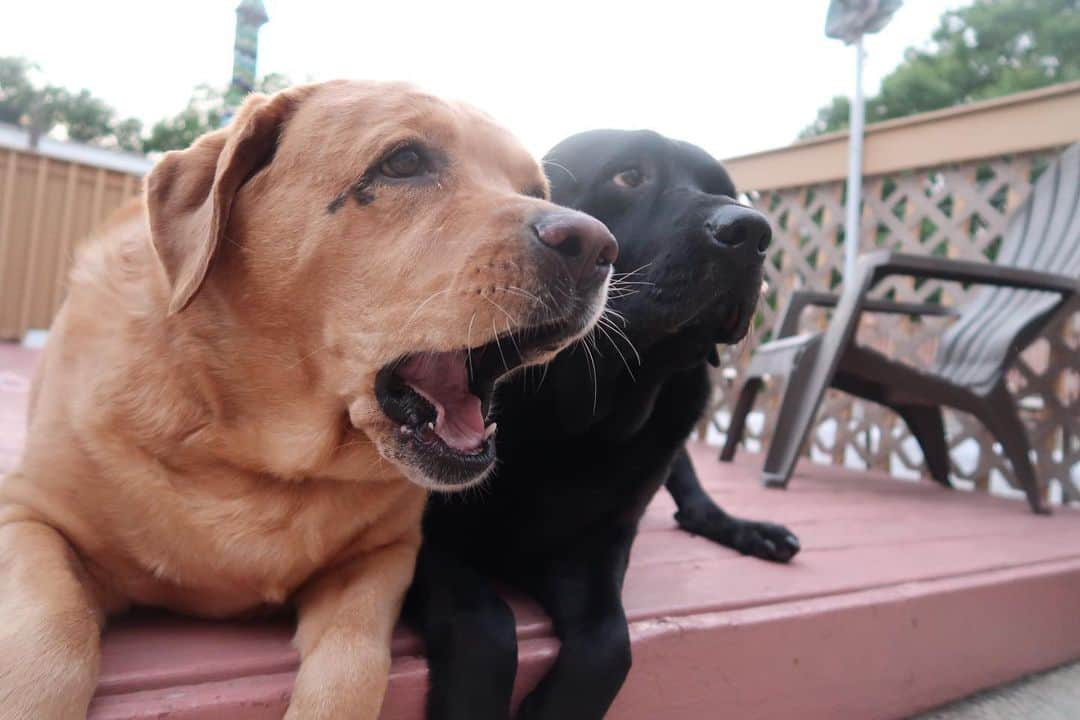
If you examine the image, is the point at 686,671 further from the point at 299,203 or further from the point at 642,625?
the point at 299,203

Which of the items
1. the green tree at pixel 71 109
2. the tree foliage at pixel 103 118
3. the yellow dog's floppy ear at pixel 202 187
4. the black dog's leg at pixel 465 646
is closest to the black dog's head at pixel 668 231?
the black dog's leg at pixel 465 646

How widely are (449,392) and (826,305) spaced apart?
11.4 feet

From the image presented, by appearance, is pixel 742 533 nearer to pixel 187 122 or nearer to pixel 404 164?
pixel 404 164

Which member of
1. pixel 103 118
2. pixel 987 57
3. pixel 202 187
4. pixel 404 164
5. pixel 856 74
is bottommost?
pixel 103 118

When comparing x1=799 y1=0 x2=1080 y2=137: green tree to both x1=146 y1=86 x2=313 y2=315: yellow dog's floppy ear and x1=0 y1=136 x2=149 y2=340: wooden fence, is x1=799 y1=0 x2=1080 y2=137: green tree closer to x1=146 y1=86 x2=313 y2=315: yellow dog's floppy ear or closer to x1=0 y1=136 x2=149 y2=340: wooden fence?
x1=0 y1=136 x2=149 y2=340: wooden fence

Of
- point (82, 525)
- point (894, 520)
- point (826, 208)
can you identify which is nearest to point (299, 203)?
point (82, 525)

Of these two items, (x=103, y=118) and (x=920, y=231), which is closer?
(x=920, y=231)

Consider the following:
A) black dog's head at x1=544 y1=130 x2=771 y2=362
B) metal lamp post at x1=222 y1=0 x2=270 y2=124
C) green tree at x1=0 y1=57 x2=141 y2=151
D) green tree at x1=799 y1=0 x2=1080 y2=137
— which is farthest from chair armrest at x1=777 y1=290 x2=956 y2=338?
green tree at x1=0 y1=57 x2=141 y2=151

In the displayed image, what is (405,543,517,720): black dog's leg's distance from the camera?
122 centimetres

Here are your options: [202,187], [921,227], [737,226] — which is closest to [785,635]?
[737,226]

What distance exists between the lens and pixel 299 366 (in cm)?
134

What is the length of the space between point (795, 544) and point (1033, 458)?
2.30 meters

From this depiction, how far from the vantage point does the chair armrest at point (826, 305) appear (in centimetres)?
388

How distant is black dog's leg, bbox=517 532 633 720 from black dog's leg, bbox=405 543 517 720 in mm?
80
